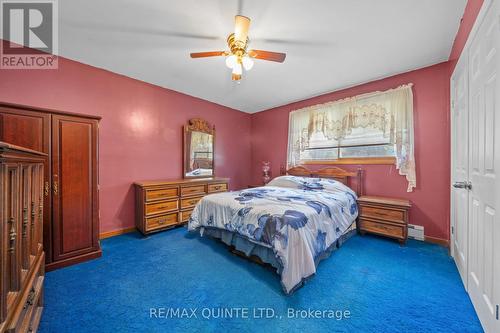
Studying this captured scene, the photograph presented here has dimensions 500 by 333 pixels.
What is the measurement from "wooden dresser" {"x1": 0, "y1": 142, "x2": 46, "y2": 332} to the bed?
160cm

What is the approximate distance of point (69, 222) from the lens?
2172 millimetres

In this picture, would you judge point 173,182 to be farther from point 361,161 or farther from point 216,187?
point 361,161

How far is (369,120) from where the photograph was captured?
132 inches

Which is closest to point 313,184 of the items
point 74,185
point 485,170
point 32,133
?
point 485,170

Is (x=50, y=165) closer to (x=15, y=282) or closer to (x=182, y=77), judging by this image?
(x=15, y=282)

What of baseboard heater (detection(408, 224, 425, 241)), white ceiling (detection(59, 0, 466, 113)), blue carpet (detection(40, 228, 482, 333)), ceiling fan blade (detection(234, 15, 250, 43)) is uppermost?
white ceiling (detection(59, 0, 466, 113))

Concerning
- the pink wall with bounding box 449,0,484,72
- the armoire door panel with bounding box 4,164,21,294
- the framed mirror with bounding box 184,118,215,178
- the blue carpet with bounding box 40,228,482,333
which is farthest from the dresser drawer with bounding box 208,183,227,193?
the pink wall with bounding box 449,0,484,72

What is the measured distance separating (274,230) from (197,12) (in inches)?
87.5

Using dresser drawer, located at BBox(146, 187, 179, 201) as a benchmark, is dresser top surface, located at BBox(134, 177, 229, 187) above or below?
above

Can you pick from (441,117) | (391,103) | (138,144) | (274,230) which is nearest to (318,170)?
(391,103)

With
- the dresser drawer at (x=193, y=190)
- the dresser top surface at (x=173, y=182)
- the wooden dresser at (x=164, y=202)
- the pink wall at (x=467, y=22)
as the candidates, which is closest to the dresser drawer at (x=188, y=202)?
the wooden dresser at (x=164, y=202)

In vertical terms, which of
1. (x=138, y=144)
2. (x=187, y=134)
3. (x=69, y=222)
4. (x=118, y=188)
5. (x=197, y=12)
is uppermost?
(x=197, y=12)

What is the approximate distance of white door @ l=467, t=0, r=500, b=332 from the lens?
115 cm

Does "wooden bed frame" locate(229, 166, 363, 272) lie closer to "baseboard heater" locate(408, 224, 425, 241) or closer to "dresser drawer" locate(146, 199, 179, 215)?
"baseboard heater" locate(408, 224, 425, 241)
